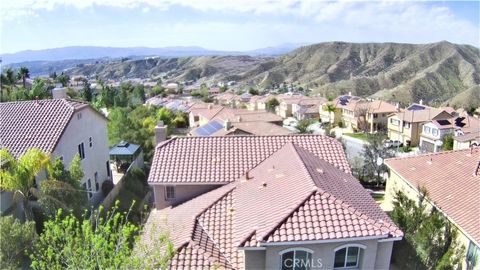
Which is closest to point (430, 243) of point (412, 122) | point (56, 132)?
point (56, 132)

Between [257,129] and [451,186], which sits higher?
[451,186]

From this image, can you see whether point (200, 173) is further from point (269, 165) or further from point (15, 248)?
point (15, 248)

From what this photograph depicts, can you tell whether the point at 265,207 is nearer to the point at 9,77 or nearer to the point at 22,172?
the point at 22,172

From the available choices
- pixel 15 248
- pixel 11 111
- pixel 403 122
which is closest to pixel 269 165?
pixel 15 248

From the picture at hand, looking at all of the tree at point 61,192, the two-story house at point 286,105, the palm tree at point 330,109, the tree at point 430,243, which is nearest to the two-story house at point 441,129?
the palm tree at point 330,109

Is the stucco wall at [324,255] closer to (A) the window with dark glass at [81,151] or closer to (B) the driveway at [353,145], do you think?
(A) the window with dark glass at [81,151]

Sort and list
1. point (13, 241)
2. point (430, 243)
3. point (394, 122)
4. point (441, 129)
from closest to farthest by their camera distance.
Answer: point (13, 241)
point (430, 243)
point (441, 129)
point (394, 122)
